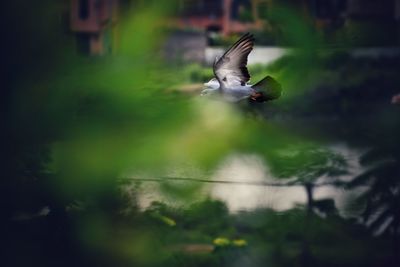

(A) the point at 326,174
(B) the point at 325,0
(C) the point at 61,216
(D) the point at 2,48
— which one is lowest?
(C) the point at 61,216

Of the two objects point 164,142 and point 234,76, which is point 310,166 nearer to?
point 164,142

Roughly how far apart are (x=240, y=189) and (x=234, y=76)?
3.20ft

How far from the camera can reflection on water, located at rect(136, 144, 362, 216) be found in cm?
226

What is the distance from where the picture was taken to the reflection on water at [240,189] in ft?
7.40

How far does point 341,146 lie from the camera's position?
2.23m

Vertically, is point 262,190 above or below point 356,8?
below

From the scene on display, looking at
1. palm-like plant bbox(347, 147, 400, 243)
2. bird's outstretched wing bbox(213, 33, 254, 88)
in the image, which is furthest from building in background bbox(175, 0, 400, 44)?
bird's outstretched wing bbox(213, 33, 254, 88)

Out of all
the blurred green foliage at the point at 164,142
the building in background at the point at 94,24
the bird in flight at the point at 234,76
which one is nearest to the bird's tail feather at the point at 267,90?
the bird in flight at the point at 234,76

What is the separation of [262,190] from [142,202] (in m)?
0.32

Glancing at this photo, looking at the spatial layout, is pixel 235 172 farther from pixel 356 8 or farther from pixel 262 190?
pixel 356 8

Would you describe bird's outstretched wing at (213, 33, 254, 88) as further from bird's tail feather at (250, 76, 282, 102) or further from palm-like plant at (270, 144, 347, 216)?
palm-like plant at (270, 144, 347, 216)

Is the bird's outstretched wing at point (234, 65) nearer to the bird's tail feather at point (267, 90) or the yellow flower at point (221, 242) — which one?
the bird's tail feather at point (267, 90)

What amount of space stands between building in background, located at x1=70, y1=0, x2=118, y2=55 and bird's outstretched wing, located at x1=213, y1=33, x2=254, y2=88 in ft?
3.14

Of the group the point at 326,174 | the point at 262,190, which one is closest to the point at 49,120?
the point at 262,190
